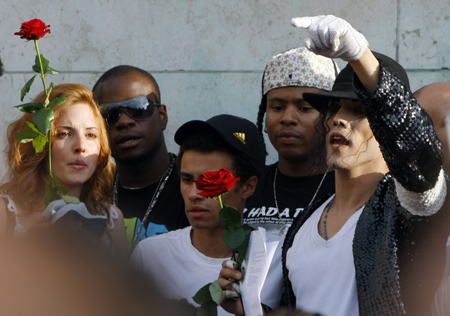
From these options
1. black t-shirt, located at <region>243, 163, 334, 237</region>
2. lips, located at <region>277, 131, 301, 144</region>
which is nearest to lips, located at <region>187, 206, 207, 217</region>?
black t-shirt, located at <region>243, 163, 334, 237</region>

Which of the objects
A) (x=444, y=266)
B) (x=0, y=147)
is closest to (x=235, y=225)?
(x=444, y=266)

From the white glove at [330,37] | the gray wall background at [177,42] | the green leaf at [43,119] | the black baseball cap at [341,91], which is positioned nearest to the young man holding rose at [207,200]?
the black baseball cap at [341,91]

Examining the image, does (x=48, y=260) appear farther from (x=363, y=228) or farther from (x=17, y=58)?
(x=17, y=58)

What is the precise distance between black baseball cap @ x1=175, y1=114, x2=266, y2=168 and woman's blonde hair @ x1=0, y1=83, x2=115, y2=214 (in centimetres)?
36

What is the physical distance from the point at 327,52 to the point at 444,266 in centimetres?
75

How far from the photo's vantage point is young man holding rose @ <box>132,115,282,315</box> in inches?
110

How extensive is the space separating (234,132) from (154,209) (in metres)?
0.68

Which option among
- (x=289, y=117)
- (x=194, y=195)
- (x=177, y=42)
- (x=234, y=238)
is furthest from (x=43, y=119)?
(x=177, y=42)

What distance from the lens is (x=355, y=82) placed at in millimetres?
2029

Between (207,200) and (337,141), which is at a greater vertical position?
(337,141)

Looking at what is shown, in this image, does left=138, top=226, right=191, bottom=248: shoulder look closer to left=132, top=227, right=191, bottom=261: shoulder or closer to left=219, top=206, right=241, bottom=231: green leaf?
left=132, top=227, right=191, bottom=261: shoulder

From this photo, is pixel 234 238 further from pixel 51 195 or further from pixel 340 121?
pixel 51 195

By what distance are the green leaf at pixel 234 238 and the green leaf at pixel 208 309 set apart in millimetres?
182

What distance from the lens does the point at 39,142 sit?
2.79 meters
